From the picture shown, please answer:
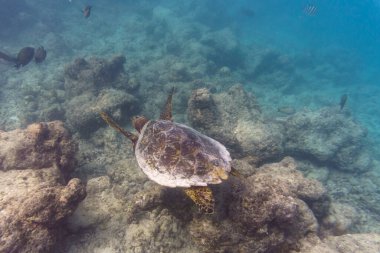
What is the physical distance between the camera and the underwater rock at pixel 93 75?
9.45 metres

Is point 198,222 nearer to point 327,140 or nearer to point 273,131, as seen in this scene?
point 273,131

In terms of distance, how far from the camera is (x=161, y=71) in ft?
44.7

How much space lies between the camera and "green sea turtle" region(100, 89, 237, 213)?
361cm

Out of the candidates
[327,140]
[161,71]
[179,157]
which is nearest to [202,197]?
[179,157]

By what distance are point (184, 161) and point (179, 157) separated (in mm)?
110

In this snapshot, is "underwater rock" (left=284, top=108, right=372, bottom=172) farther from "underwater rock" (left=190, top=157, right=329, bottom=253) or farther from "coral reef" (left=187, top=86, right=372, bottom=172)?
"underwater rock" (left=190, top=157, right=329, bottom=253)

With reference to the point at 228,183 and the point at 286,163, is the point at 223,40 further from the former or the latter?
the point at 228,183

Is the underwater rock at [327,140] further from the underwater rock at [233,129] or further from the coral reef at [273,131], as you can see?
the underwater rock at [233,129]

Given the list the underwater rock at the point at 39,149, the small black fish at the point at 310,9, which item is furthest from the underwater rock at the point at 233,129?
the small black fish at the point at 310,9

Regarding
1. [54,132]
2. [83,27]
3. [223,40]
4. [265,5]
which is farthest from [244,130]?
[265,5]

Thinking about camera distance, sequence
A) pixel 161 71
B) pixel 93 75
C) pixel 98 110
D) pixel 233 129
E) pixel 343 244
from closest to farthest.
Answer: pixel 343 244 → pixel 233 129 → pixel 98 110 → pixel 93 75 → pixel 161 71

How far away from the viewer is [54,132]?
4945 mm

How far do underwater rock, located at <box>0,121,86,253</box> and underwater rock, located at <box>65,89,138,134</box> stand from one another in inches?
92.8

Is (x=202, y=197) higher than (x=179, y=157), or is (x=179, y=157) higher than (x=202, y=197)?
(x=179, y=157)
